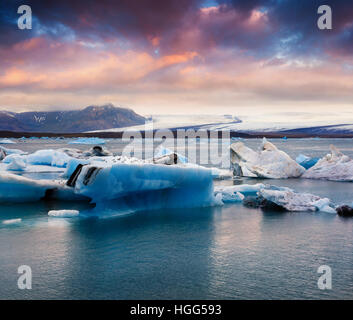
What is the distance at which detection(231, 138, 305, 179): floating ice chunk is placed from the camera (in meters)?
15.9

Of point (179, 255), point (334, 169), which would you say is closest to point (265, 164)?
point (334, 169)

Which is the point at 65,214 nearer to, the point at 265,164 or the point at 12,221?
the point at 12,221

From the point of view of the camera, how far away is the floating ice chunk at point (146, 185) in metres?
7.70

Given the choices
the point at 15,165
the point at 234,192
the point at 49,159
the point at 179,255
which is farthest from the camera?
the point at 49,159

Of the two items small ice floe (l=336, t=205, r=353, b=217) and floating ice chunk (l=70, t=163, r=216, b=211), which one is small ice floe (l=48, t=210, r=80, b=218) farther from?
small ice floe (l=336, t=205, r=353, b=217)

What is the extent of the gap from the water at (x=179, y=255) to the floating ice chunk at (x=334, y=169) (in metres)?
7.48

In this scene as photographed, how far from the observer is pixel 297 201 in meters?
9.05

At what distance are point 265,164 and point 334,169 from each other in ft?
9.07

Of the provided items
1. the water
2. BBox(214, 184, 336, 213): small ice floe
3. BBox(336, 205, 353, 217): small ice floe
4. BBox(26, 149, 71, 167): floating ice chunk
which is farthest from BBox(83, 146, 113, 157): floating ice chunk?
BBox(336, 205, 353, 217): small ice floe

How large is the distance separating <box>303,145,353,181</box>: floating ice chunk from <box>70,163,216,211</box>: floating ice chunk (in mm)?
8069

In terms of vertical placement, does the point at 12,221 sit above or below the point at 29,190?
below
